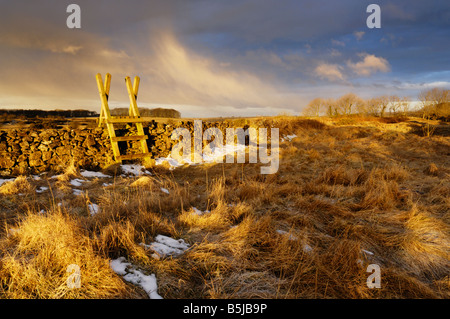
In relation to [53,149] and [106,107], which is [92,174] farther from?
[106,107]

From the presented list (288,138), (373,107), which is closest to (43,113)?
(288,138)

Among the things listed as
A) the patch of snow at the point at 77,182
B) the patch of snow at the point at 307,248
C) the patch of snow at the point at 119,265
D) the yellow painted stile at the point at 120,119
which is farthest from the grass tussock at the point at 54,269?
the yellow painted stile at the point at 120,119

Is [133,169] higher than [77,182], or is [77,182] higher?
[133,169]

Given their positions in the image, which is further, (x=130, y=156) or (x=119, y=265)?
(x=130, y=156)

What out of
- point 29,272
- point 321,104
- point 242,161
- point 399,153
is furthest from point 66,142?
point 321,104

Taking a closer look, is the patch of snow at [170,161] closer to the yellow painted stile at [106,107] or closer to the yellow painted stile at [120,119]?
the yellow painted stile at [120,119]

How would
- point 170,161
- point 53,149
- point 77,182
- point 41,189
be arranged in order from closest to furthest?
1. point 41,189
2. point 77,182
3. point 53,149
4. point 170,161

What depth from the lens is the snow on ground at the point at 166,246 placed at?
2.47 metres

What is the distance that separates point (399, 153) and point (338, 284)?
1086cm

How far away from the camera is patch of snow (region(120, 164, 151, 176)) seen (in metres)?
8.06

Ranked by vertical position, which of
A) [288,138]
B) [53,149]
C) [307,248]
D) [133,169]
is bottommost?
[307,248]

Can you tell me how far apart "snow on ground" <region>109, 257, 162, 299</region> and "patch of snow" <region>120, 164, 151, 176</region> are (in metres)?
6.09

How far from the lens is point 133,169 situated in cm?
839

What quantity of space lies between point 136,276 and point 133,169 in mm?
6859
